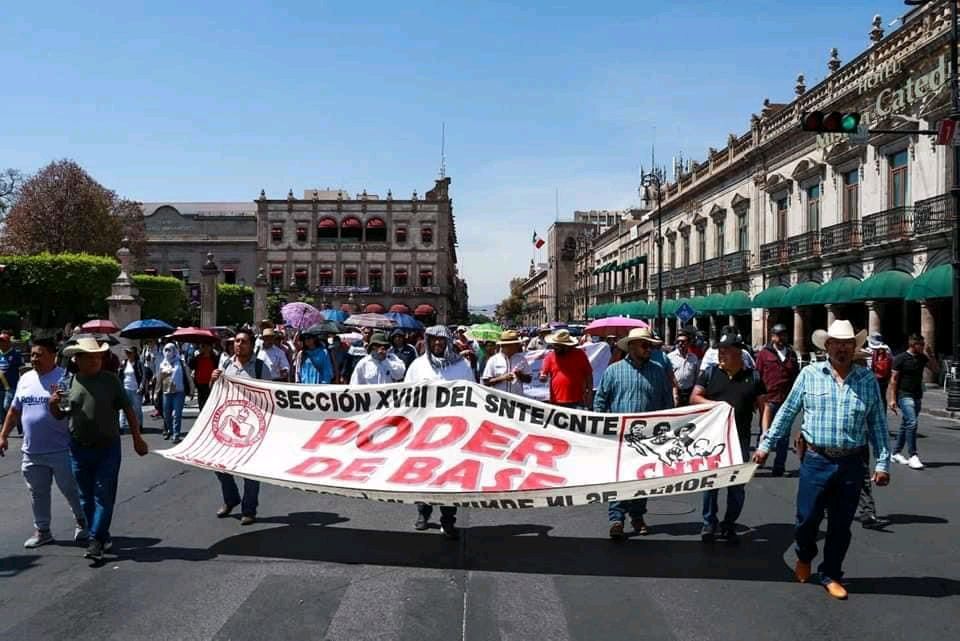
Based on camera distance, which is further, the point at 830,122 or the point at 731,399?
the point at 830,122

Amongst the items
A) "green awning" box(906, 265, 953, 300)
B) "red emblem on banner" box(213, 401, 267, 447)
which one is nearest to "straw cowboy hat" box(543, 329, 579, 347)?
"red emblem on banner" box(213, 401, 267, 447)

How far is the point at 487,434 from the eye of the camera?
7.02 metres

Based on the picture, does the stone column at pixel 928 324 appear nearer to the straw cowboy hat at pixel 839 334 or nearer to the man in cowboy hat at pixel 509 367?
the man in cowboy hat at pixel 509 367

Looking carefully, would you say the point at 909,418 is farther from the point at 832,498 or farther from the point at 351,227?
the point at 351,227

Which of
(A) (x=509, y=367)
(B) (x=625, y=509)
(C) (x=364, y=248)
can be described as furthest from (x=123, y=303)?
(C) (x=364, y=248)

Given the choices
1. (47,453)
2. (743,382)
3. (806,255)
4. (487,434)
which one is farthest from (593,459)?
(806,255)

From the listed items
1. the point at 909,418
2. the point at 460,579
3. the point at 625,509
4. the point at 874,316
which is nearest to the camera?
the point at 460,579

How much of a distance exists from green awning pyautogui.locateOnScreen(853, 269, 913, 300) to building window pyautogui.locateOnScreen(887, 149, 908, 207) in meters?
2.51

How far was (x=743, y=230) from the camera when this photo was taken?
43.3 m

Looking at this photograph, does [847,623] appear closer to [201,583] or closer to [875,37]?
[201,583]

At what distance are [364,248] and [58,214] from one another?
36.1m

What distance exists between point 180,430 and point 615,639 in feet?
36.7

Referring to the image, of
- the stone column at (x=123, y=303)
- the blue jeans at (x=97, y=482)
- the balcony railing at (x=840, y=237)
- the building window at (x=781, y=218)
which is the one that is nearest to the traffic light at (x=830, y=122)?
the blue jeans at (x=97, y=482)

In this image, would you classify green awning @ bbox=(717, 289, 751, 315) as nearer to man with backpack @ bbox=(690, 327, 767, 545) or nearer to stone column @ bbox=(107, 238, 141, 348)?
stone column @ bbox=(107, 238, 141, 348)
